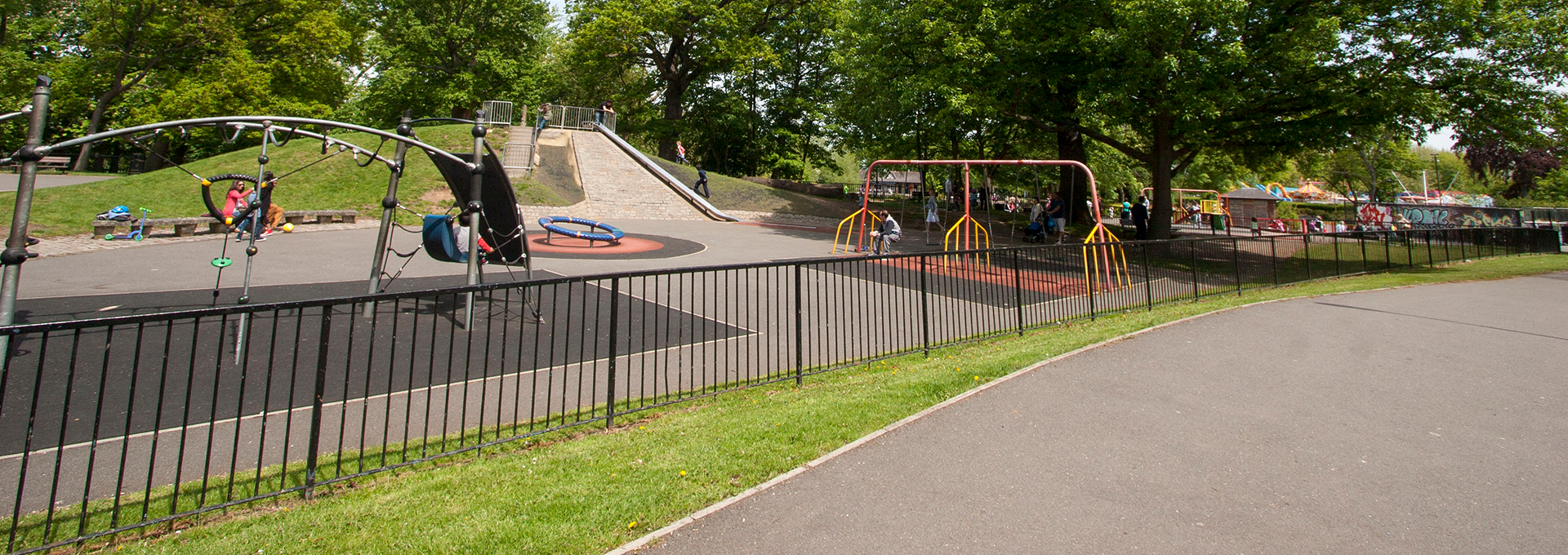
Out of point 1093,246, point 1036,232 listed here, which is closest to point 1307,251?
point 1093,246

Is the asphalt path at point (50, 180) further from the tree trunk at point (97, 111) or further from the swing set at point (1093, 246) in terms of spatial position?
the swing set at point (1093, 246)

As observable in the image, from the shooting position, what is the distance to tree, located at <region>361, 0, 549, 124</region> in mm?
44844

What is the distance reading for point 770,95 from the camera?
48.1 metres

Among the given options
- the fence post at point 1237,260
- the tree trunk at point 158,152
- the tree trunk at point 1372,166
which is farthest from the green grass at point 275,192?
the tree trunk at point 1372,166

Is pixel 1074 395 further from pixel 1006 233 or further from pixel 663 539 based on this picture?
pixel 1006 233

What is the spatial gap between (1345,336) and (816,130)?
40257 millimetres

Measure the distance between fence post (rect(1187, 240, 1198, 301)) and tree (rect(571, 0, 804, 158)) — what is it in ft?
110

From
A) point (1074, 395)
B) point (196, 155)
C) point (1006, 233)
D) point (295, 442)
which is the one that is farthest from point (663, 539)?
point (196, 155)

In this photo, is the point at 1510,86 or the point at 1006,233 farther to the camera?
the point at 1006,233

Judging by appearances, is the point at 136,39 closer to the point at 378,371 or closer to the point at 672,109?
the point at 672,109

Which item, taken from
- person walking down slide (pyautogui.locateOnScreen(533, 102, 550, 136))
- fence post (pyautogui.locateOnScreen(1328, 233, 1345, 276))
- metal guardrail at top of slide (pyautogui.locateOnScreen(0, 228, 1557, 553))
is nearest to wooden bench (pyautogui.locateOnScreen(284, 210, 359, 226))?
metal guardrail at top of slide (pyautogui.locateOnScreen(0, 228, 1557, 553))

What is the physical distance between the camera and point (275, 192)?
2336 cm

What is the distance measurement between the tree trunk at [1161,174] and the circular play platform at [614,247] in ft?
43.8

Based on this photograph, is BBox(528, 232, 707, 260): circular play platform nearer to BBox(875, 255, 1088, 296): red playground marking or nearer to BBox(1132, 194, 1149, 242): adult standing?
BBox(875, 255, 1088, 296): red playground marking
